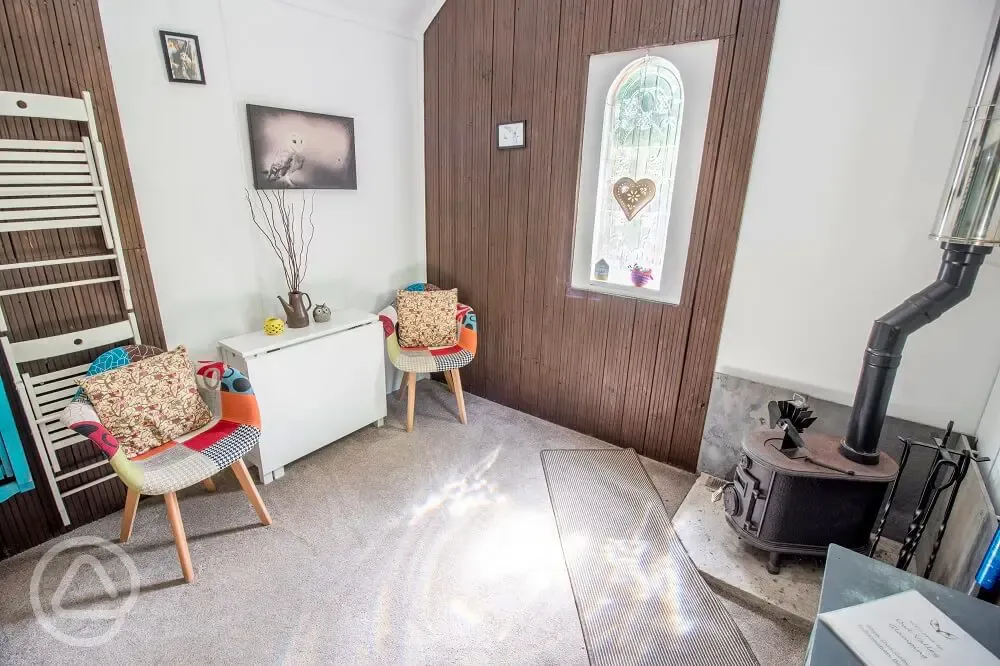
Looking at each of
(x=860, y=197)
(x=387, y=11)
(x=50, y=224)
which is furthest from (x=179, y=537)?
(x=860, y=197)

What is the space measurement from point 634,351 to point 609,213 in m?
0.81

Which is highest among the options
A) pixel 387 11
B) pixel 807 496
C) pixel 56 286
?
pixel 387 11

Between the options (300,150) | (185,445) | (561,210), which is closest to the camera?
(185,445)

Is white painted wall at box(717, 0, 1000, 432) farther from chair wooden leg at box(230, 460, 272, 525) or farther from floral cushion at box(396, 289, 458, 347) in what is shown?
chair wooden leg at box(230, 460, 272, 525)

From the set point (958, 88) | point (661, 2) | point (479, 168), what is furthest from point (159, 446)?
point (958, 88)

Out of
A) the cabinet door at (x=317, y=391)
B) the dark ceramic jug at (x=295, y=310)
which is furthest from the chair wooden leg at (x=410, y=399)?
the dark ceramic jug at (x=295, y=310)

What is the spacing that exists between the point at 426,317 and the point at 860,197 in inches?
92.0

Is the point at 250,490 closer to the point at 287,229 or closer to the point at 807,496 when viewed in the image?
the point at 287,229

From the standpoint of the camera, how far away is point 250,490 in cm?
212

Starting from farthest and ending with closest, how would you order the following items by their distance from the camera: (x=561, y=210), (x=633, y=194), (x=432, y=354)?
(x=432, y=354) → (x=561, y=210) → (x=633, y=194)

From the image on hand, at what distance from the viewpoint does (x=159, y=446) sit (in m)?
1.98

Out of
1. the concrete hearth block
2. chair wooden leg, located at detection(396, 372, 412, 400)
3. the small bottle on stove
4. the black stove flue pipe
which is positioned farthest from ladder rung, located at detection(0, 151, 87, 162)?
the small bottle on stove

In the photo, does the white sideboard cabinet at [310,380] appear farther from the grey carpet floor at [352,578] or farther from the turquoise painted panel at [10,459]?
the turquoise painted panel at [10,459]

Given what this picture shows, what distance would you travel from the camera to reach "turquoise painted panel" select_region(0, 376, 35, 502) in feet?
6.02
